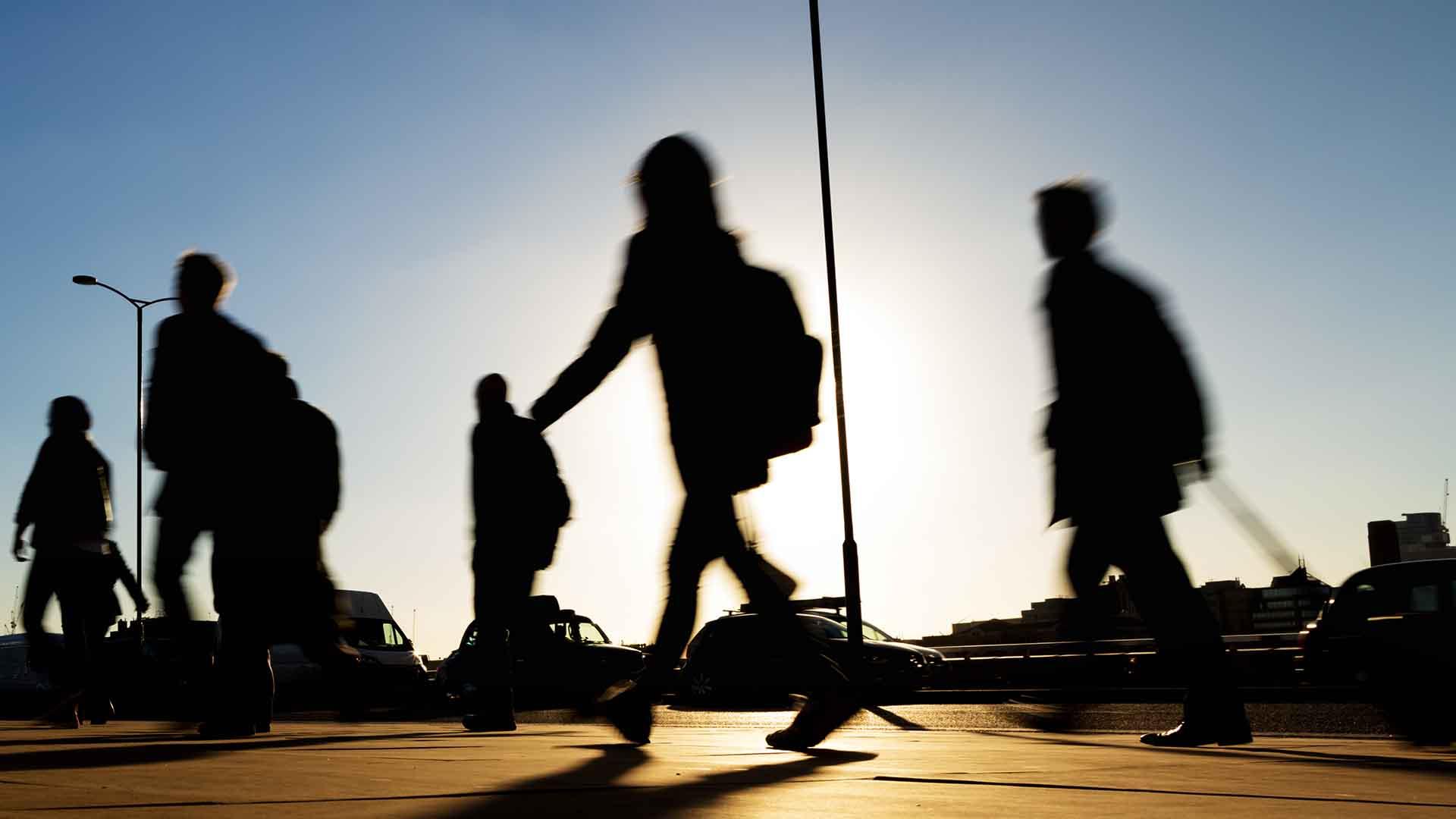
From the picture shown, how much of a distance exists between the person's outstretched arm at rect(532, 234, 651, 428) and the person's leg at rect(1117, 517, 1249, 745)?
1924mm

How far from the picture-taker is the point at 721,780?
135 inches

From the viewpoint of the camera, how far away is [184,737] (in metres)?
6.65

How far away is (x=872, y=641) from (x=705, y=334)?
56.8 feet

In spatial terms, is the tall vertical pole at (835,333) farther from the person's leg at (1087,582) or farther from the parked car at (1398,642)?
the person's leg at (1087,582)

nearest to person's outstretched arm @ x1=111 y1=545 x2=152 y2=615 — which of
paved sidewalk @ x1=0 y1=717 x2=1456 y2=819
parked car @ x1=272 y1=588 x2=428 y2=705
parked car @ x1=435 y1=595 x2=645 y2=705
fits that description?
paved sidewalk @ x1=0 y1=717 x2=1456 y2=819

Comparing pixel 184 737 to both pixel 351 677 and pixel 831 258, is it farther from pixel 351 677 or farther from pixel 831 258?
pixel 831 258

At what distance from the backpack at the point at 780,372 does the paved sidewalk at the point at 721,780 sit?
104cm

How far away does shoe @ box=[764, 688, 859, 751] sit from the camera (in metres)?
4.81

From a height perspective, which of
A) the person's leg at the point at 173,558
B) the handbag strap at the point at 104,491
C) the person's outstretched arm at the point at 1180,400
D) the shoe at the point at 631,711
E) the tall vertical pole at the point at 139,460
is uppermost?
the tall vertical pole at the point at 139,460

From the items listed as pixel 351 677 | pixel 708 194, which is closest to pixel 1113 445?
pixel 708 194

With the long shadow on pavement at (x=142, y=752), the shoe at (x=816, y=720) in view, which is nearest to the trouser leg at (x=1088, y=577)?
the shoe at (x=816, y=720)

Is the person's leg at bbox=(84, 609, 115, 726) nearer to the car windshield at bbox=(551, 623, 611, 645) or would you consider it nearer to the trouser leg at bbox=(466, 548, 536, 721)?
the trouser leg at bbox=(466, 548, 536, 721)

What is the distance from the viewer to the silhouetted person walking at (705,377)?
4.89 m

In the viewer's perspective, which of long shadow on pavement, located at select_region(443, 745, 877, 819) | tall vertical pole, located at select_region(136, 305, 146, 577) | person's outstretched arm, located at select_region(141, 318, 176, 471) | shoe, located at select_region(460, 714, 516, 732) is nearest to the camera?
long shadow on pavement, located at select_region(443, 745, 877, 819)
